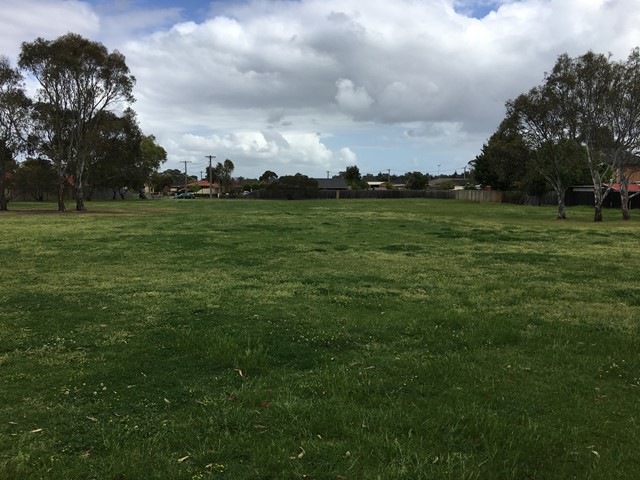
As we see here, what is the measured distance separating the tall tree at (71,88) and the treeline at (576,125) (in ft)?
92.8

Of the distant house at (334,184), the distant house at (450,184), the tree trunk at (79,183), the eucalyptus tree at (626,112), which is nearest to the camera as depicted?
the eucalyptus tree at (626,112)

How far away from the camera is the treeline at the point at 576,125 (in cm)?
3155

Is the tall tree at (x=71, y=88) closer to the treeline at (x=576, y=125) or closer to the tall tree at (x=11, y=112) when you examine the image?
the tall tree at (x=11, y=112)

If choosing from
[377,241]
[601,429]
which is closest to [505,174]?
[377,241]

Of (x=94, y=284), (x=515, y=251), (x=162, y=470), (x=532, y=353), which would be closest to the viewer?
(x=162, y=470)

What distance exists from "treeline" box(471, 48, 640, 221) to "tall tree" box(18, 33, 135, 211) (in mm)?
28277

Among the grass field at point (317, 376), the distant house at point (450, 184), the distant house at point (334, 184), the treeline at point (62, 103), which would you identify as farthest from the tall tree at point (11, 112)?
the distant house at point (450, 184)

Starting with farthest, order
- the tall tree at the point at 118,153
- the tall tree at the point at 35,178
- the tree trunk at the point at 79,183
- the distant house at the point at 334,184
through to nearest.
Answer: the distant house at the point at 334,184 → the tall tree at the point at 35,178 → the tall tree at the point at 118,153 → the tree trunk at the point at 79,183

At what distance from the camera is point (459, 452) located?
3.54 m

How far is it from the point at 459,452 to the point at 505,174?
37.0m

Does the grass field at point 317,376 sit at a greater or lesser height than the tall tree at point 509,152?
lesser

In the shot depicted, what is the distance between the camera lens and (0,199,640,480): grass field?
3449 millimetres

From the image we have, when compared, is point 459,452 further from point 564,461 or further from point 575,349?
point 575,349

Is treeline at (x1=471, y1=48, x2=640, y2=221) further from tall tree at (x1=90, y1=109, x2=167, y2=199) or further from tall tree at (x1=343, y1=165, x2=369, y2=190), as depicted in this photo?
tall tree at (x1=343, y1=165, x2=369, y2=190)
